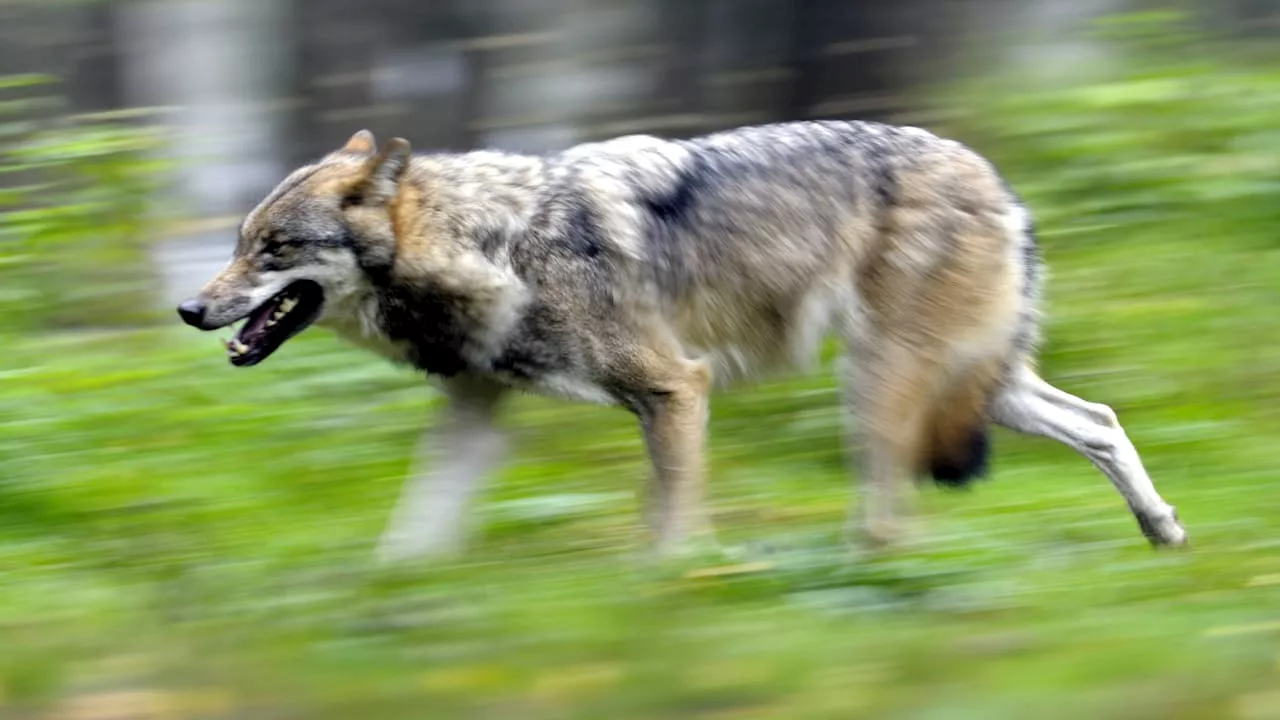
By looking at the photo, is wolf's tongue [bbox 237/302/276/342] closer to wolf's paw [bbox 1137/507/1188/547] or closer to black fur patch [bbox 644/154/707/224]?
black fur patch [bbox 644/154/707/224]

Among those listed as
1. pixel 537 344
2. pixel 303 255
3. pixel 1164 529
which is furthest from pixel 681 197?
pixel 1164 529

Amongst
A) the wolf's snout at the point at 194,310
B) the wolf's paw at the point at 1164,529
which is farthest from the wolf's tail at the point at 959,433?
the wolf's snout at the point at 194,310

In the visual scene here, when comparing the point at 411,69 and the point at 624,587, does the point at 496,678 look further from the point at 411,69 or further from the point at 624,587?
the point at 411,69

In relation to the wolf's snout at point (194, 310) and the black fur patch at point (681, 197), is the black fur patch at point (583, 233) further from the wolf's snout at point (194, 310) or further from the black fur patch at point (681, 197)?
the wolf's snout at point (194, 310)

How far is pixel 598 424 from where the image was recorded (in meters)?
Answer: 6.88

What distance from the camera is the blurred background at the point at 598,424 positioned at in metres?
3.54

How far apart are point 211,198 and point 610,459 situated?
3.41 meters

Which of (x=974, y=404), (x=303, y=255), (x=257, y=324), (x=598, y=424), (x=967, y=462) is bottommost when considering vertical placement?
(x=598, y=424)

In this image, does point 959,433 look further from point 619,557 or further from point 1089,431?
point 619,557

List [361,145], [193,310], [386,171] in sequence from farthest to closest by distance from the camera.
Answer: [361,145] < [386,171] < [193,310]

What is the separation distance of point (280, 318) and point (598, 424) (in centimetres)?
186

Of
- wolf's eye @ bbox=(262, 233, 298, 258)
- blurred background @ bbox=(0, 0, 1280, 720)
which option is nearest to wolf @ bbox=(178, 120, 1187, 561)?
wolf's eye @ bbox=(262, 233, 298, 258)

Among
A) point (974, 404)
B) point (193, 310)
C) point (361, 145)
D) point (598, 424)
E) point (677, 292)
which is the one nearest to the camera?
point (193, 310)

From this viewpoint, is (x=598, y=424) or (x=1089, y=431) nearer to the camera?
(x=1089, y=431)
